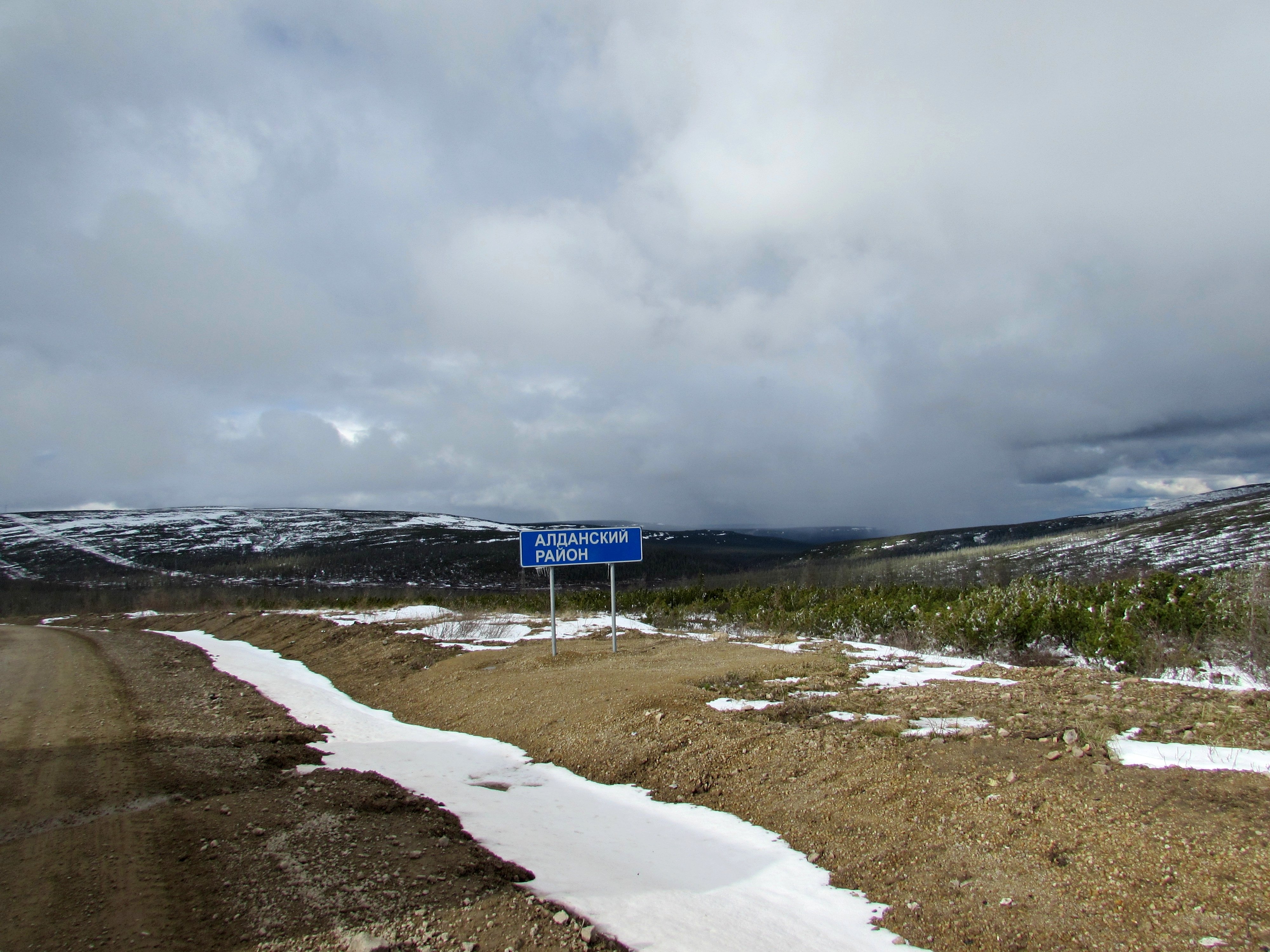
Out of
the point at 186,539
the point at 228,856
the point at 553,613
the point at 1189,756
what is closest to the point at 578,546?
the point at 553,613

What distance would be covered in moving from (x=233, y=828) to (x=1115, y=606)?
58.2 feet

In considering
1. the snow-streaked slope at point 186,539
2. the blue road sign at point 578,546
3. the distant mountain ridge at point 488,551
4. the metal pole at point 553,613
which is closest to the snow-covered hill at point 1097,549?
the distant mountain ridge at point 488,551

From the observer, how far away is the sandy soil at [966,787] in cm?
382

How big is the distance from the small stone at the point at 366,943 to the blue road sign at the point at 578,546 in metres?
12.8

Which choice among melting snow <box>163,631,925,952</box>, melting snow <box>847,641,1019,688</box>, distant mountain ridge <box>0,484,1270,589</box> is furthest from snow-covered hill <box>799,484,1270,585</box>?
melting snow <box>163,631,925,952</box>

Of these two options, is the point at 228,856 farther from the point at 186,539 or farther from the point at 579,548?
the point at 186,539

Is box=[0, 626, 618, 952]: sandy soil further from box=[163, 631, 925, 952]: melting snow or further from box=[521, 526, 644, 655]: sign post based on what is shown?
box=[521, 526, 644, 655]: sign post

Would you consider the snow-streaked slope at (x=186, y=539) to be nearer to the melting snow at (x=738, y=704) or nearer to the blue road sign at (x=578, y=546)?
the blue road sign at (x=578, y=546)

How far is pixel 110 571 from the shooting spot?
407 feet

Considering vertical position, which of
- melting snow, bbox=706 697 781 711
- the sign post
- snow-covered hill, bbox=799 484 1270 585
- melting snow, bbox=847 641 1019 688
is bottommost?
snow-covered hill, bbox=799 484 1270 585

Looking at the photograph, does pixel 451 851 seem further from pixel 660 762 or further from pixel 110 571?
pixel 110 571

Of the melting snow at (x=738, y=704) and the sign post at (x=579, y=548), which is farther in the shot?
the sign post at (x=579, y=548)

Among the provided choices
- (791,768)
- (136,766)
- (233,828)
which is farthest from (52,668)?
(791,768)

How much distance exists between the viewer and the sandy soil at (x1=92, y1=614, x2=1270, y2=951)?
12.5 ft
